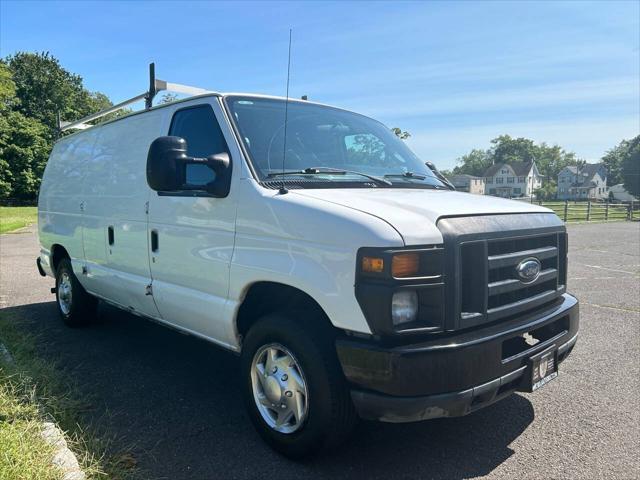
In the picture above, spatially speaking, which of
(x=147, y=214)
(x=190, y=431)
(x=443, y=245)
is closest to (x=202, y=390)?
(x=190, y=431)

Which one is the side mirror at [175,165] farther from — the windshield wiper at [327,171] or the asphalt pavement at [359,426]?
the asphalt pavement at [359,426]

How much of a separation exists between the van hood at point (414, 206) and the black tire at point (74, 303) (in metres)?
3.89

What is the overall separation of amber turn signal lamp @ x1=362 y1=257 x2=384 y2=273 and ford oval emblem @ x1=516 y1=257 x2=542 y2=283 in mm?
951

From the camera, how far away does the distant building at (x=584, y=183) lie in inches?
4267

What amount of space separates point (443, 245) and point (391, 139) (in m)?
2.14

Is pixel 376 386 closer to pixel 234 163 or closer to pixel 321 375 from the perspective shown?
pixel 321 375

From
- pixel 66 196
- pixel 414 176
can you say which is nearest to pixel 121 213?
pixel 66 196

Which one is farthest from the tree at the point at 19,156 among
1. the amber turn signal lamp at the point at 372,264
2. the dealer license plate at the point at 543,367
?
the dealer license plate at the point at 543,367

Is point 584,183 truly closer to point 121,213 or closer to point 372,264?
point 121,213

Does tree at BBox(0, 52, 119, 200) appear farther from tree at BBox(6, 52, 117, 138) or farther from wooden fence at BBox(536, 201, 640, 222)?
wooden fence at BBox(536, 201, 640, 222)

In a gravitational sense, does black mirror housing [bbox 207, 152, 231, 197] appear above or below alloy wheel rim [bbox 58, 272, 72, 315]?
above

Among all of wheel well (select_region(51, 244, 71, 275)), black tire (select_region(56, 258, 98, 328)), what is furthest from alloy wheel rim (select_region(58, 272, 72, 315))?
wheel well (select_region(51, 244, 71, 275))

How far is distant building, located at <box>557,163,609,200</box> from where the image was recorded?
108375 millimetres

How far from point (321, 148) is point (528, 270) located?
1.71 metres
